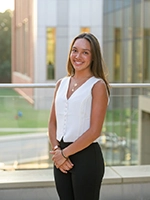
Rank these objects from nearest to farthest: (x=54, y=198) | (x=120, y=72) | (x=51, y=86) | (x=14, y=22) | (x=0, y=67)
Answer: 1. (x=54, y=198)
2. (x=51, y=86)
3. (x=120, y=72)
4. (x=14, y=22)
5. (x=0, y=67)

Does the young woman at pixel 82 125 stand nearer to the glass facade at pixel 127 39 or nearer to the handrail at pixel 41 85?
the handrail at pixel 41 85

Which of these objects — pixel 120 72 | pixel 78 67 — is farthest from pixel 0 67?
pixel 78 67

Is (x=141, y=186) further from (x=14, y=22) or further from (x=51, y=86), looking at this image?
(x=14, y=22)

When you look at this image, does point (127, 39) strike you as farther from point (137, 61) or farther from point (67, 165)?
point (67, 165)

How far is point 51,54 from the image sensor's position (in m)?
27.4

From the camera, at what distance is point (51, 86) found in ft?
14.6

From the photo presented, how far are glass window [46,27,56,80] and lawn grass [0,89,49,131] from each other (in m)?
21.3

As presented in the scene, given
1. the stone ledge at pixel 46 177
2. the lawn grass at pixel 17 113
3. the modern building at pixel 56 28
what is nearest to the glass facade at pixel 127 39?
the modern building at pixel 56 28

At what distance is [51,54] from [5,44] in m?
26.3

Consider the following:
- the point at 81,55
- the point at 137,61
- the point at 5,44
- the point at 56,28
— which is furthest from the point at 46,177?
the point at 5,44

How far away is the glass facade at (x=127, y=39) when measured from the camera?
1827 cm

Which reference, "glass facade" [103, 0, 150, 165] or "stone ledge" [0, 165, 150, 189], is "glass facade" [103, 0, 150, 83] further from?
"stone ledge" [0, 165, 150, 189]

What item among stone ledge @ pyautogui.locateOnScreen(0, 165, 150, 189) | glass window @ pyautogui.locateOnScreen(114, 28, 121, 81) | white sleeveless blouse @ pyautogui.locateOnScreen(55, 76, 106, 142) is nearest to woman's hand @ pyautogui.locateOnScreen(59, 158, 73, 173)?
white sleeveless blouse @ pyautogui.locateOnScreen(55, 76, 106, 142)

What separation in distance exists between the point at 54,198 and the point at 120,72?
17081mm
